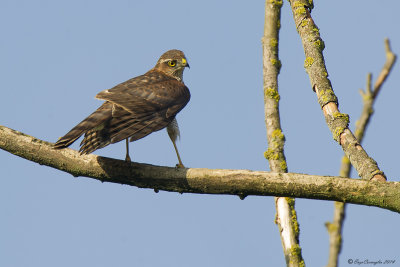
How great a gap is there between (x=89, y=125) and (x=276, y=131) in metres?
2.30

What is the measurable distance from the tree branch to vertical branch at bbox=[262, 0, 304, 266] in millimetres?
1120

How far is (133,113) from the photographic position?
6.99 m

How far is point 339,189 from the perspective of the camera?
5426mm

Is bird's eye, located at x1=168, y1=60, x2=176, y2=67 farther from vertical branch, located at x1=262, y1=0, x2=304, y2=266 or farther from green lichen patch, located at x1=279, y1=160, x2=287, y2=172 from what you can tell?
green lichen patch, located at x1=279, y1=160, x2=287, y2=172

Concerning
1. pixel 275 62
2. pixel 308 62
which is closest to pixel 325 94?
pixel 308 62

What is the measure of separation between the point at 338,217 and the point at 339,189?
74 cm

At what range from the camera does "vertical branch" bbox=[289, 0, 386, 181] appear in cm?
583

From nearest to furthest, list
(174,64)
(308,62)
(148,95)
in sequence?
(308,62), (148,95), (174,64)

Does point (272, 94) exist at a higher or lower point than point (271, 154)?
higher

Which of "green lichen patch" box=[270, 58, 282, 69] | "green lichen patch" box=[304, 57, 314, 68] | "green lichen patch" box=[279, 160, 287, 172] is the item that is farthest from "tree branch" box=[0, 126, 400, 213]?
"green lichen patch" box=[270, 58, 282, 69]

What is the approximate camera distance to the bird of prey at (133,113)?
6.29 meters

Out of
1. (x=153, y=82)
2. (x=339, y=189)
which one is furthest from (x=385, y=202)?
(x=153, y=82)

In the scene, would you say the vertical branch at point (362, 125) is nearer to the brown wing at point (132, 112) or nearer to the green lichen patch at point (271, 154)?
the green lichen patch at point (271, 154)

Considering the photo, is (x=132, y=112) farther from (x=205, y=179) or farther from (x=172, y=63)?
(x=172, y=63)
